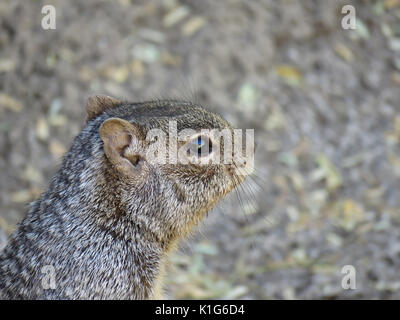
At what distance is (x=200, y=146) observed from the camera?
139 inches

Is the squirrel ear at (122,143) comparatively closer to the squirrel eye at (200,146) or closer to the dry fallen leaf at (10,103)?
the squirrel eye at (200,146)

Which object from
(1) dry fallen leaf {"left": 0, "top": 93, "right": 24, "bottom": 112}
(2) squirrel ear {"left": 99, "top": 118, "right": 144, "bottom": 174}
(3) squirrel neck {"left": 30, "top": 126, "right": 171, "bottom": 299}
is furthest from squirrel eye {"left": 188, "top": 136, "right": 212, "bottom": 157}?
(1) dry fallen leaf {"left": 0, "top": 93, "right": 24, "bottom": 112}

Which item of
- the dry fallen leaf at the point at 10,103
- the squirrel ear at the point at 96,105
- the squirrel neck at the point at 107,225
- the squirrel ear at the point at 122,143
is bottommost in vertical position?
the squirrel neck at the point at 107,225

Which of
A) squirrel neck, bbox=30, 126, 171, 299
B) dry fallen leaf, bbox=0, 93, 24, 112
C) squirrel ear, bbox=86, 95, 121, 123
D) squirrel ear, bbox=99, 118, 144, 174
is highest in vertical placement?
dry fallen leaf, bbox=0, 93, 24, 112

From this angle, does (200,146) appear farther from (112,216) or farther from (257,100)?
(257,100)

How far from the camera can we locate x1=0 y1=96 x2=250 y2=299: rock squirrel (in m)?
3.34

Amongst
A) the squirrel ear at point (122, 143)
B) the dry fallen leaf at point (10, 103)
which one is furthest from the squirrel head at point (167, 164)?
the dry fallen leaf at point (10, 103)

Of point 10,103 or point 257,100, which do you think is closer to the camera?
point 10,103

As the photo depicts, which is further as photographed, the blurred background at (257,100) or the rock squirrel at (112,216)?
the blurred background at (257,100)

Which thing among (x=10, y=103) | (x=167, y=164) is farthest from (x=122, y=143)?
(x=10, y=103)

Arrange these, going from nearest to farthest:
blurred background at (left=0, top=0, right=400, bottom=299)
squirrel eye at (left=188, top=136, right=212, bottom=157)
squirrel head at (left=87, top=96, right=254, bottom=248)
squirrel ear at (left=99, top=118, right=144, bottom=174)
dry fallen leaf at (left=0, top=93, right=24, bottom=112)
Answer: squirrel ear at (left=99, top=118, right=144, bottom=174)
squirrel head at (left=87, top=96, right=254, bottom=248)
squirrel eye at (left=188, top=136, right=212, bottom=157)
blurred background at (left=0, top=0, right=400, bottom=299)
dry fallen leaf at (left=0, top=93, right=24, bottom=112)

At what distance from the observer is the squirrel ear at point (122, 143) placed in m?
3.30

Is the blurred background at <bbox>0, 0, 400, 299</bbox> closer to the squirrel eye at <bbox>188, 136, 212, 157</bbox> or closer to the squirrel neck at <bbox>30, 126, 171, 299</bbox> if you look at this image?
the squirrel neck at <bbox>30, 126, 171, 299</bbox>

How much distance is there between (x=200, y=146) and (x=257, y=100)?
9.80 feet
